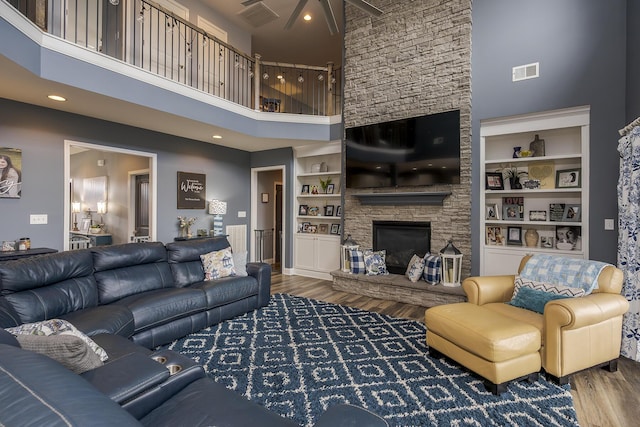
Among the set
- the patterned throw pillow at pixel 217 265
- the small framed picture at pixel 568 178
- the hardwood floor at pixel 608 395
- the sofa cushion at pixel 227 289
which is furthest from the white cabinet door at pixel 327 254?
the hardwood floor at pixel 608 395

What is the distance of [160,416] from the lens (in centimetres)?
132

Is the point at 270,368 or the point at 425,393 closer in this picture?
the point at 425,393

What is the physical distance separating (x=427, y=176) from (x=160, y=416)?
4.21m

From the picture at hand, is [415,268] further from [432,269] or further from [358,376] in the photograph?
[358,376]

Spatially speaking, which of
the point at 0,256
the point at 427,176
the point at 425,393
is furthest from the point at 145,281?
the point at 427,176

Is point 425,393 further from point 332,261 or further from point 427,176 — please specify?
point 332,261

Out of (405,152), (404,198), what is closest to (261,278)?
(404,198)

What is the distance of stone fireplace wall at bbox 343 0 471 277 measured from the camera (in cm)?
432

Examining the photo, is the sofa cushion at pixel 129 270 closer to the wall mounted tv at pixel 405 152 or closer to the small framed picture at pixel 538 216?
the wall mounted tv at pixel 405 152

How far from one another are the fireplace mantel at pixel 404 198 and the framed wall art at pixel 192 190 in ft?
10.0

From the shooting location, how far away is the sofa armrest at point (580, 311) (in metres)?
2.21

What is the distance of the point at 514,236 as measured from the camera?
4316 millimetres

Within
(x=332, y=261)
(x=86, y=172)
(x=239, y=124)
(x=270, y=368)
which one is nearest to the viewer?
(x=270, y=368)

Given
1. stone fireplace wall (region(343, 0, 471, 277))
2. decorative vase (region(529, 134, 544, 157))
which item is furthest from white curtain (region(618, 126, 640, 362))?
stone fireplace wall (region(343, 0, 471, 277))
